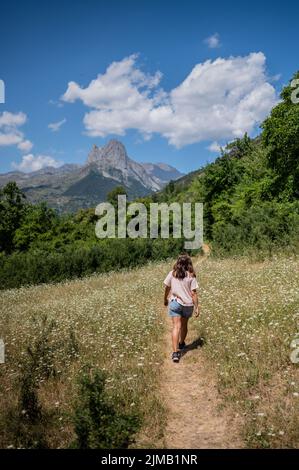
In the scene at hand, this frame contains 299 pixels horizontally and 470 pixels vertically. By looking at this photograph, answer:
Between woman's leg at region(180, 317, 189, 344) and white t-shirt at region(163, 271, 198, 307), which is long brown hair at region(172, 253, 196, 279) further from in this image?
woman's leg at region(180, 317, 189, 344)

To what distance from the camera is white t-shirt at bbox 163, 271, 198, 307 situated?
8758 mm

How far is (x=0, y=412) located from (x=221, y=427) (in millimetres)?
4035

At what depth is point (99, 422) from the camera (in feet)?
18.2

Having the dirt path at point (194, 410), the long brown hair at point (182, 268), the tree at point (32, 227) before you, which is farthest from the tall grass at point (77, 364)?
the tree at point (32, 227)

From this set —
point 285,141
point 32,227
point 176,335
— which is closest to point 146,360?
point 176,335

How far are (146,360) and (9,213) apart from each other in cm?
5142

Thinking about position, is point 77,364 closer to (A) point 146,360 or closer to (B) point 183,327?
(A) point 146,360

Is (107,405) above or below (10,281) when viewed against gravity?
above

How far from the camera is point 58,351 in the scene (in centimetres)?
923

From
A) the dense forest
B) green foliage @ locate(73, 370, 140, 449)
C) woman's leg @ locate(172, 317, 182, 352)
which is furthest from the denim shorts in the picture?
the dense forest

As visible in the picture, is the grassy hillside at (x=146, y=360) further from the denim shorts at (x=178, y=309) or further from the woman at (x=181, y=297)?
the denim shorts at (x=178, y=309)

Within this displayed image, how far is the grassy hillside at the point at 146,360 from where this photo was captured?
5910 mm

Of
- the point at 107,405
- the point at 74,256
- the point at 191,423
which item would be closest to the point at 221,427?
the point at 191,423
